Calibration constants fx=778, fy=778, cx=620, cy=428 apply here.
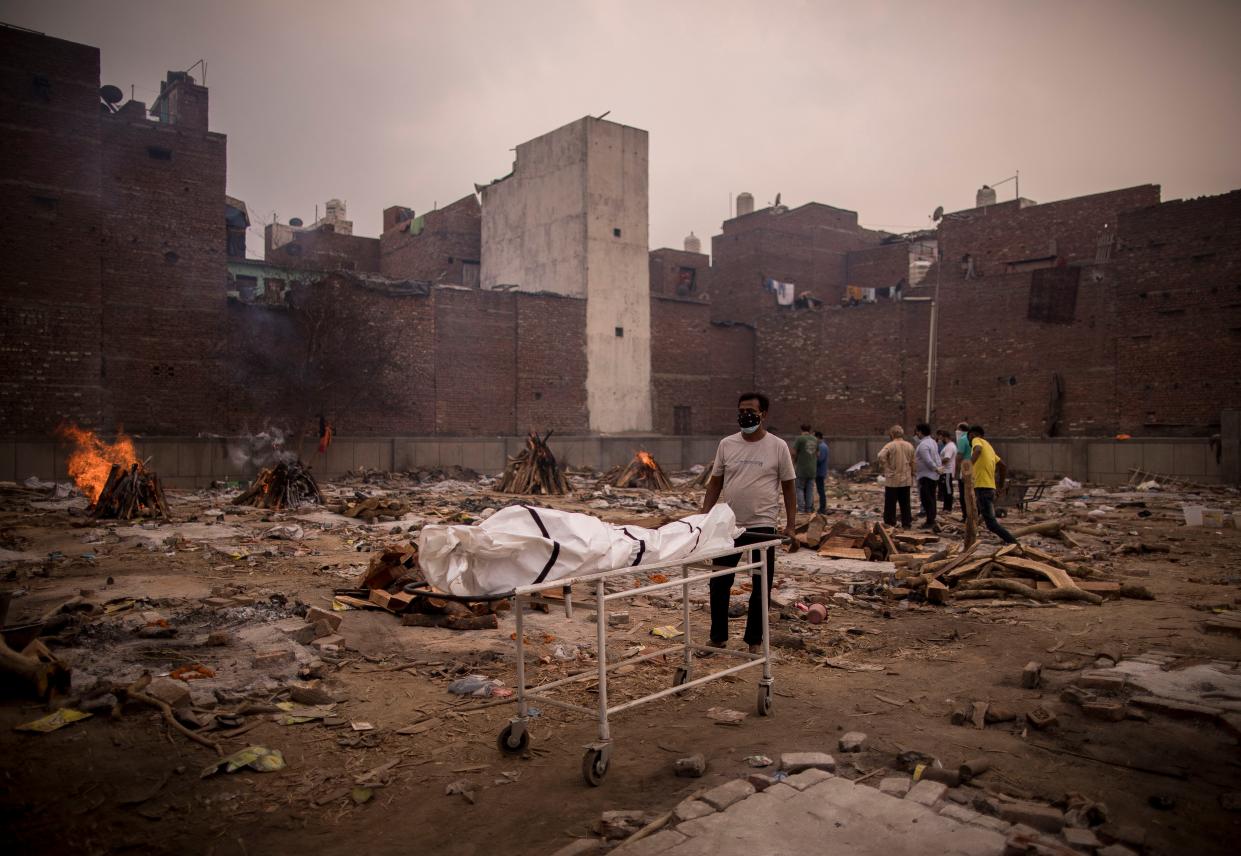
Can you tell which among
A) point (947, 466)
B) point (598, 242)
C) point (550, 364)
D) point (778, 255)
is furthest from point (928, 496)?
point (778, 255)

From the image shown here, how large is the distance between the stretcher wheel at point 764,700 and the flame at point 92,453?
61.9 ft

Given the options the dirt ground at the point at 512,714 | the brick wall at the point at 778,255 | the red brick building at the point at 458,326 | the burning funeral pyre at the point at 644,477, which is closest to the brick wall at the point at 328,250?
the red brick building at the point at 458,326

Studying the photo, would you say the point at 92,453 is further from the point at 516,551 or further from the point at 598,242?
the point at 516,551

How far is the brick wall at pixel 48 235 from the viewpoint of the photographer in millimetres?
21422

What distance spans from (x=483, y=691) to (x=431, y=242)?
113 feet

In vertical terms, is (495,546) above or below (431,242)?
below

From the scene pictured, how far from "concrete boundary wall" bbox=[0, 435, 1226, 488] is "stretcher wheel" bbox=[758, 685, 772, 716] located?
20965 mm

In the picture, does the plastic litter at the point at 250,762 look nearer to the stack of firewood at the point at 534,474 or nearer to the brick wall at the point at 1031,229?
the stack of firewood at the point at 534,474

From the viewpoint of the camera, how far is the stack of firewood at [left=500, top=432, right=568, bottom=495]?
21.1 metres

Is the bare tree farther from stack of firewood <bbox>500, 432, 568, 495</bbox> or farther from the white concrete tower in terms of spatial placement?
the white concrete tower

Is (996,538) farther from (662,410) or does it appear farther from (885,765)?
(662,410)

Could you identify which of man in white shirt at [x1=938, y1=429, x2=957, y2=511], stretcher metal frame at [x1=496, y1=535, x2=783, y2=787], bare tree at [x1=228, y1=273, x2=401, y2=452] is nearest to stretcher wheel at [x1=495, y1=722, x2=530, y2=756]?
stretcher metal frame at [x1=496, y1=535, x2=783, y2=787]

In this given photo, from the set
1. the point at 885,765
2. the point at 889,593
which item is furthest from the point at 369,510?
the point at 885,765

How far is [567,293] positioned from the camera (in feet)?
108
